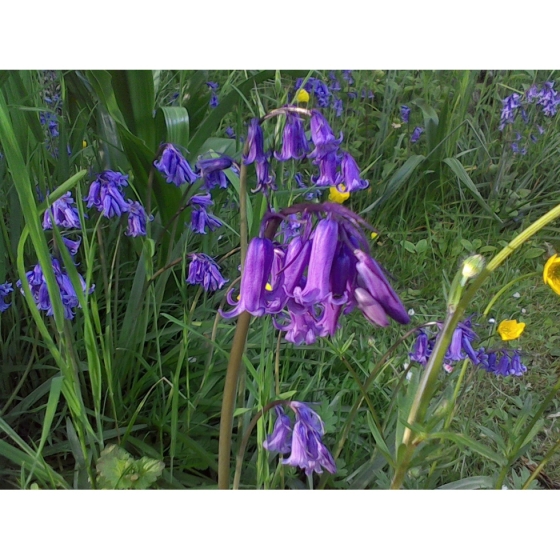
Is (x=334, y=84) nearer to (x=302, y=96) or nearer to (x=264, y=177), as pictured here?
(x=302, y=96)

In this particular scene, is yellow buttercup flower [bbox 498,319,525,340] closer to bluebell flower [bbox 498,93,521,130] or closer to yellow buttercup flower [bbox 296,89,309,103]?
bluebell flower [bbox 498,93,521,130]

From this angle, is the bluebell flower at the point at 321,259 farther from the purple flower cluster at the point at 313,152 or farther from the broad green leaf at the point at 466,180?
the broad green leaf at the point at 466,180

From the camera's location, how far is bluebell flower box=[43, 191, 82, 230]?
3.00 ft

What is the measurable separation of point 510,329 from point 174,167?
58 cm

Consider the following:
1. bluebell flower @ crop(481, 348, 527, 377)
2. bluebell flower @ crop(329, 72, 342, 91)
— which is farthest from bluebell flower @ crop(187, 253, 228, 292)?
bluebell flower @ crop(481, 348, 527, 377)

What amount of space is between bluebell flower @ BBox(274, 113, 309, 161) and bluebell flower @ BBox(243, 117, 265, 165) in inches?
1.1

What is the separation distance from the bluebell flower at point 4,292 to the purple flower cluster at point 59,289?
51mm

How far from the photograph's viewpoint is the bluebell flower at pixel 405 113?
37.8 inches

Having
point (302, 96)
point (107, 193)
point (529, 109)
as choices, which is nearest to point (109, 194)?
point (107, 193)

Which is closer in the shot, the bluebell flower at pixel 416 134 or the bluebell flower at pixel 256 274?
the bluebell flower at pixel 256 274

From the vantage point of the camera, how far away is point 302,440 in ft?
3.02

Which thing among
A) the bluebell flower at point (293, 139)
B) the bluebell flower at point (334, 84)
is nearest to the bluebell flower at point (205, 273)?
the bluebell flower at point (293, 139)

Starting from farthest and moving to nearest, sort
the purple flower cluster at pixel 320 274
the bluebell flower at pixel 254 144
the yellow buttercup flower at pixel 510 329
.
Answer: the yellow buttercup flower at pixel 510 329
the bluebell flower at pixel 254 144
the purple flower cluster at pixel 320 274
